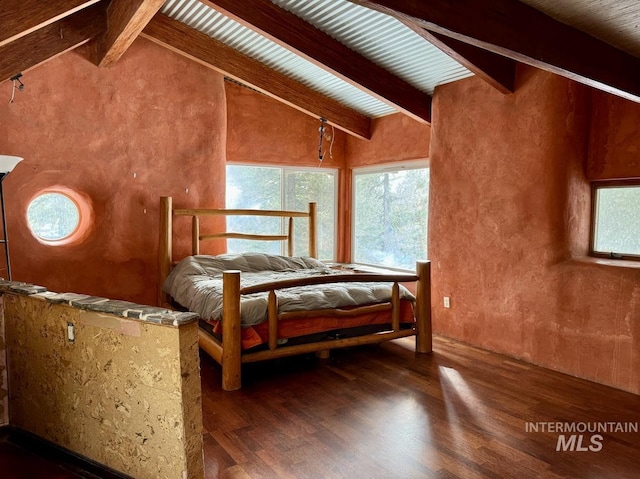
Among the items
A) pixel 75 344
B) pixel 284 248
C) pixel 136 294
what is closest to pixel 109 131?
pixel 136 294

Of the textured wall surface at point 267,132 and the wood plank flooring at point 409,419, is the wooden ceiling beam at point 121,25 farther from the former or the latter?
the wood plank flooring at point 409,419

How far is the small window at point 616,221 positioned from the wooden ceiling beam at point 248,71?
2761 millimetres

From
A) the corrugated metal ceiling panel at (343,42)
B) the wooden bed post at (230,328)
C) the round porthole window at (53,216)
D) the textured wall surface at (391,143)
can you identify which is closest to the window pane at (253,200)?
the textured wall surface at (391,143)

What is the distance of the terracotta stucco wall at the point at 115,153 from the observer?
4207mm

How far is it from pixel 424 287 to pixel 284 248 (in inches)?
89.3

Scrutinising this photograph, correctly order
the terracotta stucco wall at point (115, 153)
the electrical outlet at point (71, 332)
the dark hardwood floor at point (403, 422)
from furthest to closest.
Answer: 1. the terracotta stucco wall at point (115, 153)
2. the dark hardwood floor at point (403, 422)
3. the electrical outlet at point (71, 332)

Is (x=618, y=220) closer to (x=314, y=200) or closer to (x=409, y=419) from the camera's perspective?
(x=409, y=419)

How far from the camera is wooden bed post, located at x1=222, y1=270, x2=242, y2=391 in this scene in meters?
3.07

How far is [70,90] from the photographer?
173 inches

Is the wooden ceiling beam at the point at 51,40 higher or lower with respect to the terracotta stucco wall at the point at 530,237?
higher

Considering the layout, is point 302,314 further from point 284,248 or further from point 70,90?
point 70,90

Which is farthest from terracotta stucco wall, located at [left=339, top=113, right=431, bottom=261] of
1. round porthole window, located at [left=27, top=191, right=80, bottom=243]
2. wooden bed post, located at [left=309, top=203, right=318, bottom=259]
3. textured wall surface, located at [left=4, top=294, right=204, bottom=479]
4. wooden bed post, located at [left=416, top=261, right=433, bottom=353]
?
textured wall surface, located at [left=4, top=294, right=204, bottom=479]

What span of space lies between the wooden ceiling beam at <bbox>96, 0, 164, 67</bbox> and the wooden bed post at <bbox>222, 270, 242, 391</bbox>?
1953 mm

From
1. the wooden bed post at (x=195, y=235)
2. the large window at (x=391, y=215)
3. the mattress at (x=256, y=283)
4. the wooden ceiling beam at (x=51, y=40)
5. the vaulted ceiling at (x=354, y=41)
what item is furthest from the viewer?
the large window at (x=391, y=215)
